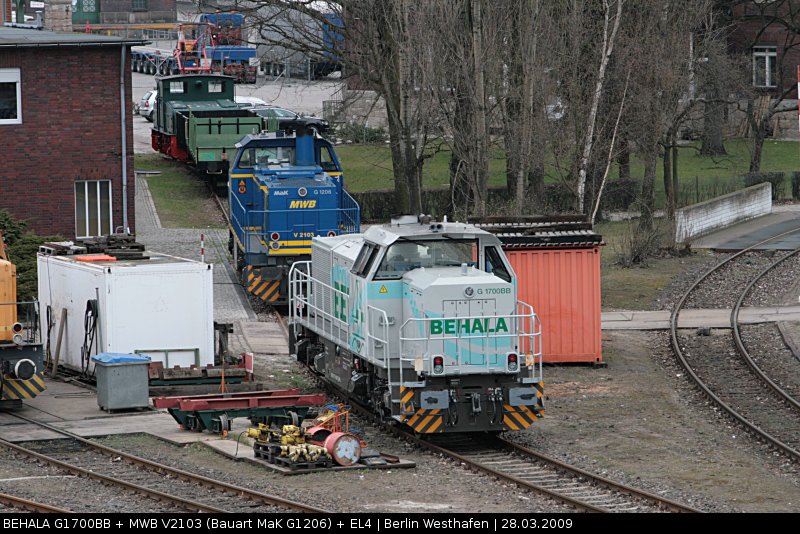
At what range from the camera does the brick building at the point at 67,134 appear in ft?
102

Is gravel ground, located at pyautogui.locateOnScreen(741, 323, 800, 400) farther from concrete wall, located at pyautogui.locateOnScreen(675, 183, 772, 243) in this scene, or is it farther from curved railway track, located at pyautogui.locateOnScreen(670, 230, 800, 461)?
concrete wall, located at pyautogui.locateOnScreen(675, 183, 772, 243)

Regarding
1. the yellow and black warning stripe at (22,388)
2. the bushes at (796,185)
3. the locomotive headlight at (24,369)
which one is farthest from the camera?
the bushes at (796,185)

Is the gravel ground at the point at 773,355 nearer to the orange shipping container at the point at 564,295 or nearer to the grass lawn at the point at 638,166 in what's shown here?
the orange shipping container at the point at 564,295

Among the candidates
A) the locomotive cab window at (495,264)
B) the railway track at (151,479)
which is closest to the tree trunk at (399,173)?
the locomotive cab window at (495,264)

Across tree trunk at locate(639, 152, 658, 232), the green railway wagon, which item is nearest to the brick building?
the green railway wagon

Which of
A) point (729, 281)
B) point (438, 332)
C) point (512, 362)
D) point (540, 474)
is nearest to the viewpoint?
point (540, 474)

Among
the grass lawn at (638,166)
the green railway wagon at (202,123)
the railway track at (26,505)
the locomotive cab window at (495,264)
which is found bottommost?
the railway track at (26,505)

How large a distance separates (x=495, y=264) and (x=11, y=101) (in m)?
17.8

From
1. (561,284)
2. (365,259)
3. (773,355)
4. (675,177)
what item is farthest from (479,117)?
(675,177)

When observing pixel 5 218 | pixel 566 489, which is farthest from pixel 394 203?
pixel 566 489

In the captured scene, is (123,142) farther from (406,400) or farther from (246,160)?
(406,400)

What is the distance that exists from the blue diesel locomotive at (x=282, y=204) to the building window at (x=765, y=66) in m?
40.4

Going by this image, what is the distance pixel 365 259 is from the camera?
57.8ft

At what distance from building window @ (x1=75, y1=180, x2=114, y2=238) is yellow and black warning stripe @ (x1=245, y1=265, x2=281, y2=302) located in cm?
643
